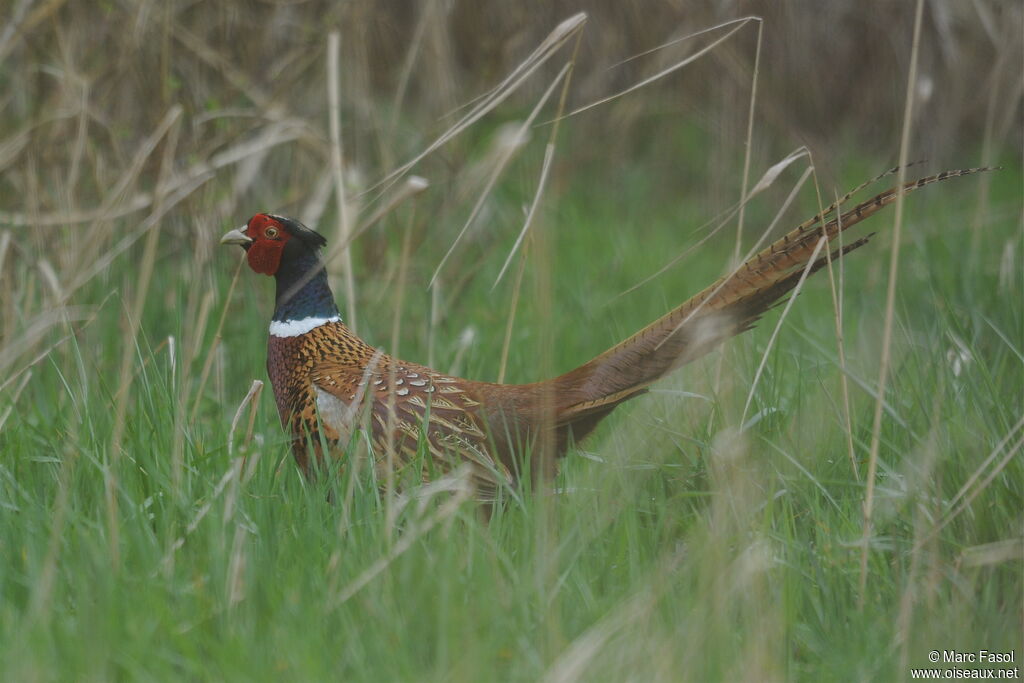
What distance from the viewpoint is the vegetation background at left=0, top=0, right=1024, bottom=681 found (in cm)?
208

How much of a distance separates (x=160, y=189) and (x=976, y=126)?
603 cm

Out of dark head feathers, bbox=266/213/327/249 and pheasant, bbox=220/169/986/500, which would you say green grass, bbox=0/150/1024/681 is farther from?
dark head feathers, bbox=266/213/327/249

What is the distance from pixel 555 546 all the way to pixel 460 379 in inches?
38.7

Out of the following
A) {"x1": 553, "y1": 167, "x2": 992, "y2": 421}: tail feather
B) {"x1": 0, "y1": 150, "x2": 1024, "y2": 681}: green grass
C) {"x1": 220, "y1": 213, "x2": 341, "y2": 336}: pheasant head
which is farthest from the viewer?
{"x1": 220, "y1": 213, "x2": 341, "y2": 336}: pheasant head

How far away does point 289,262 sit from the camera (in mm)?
3545

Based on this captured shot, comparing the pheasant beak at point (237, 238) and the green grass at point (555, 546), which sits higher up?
the pheasant beak at point (237, 238)

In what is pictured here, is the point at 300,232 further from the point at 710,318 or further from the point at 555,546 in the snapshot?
the point at 555,546

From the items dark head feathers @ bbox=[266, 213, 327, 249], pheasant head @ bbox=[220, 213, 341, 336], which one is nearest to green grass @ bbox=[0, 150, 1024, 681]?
pheasant head @ bbox=[220, 213, 341, 336]

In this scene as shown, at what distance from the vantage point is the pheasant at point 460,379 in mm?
2539

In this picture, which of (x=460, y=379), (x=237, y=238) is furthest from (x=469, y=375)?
(x=237, y=238)

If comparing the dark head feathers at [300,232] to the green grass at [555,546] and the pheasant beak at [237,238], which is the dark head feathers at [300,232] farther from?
the green grass at [555,546]

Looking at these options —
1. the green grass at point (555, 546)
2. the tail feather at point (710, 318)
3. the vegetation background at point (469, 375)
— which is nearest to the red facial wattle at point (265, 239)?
the vegetation background at point (469, 375)

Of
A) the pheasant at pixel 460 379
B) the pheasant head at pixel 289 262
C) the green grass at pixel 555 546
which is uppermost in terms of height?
the pheasant head at pixel 289 262

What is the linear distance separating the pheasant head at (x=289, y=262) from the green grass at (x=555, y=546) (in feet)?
1.16
